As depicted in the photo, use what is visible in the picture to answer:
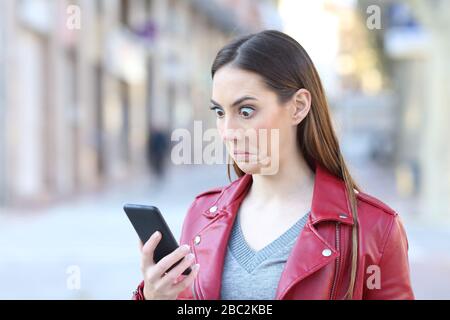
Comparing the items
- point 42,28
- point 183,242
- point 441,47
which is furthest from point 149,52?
point 183,242

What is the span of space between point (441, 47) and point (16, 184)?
9019 millimetres

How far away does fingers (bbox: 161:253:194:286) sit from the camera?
181 cm

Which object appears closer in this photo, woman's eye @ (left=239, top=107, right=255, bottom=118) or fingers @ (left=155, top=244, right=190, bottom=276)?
fingers @ (left=155, top=244, right=190, bottom=276)

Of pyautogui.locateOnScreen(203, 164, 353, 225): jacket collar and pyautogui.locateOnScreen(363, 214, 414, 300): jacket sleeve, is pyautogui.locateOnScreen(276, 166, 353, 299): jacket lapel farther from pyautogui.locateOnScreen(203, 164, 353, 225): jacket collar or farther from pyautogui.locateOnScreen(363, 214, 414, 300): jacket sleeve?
pyautogui.locateOnScreen(363, 214, 414, 300): jacket sleeve

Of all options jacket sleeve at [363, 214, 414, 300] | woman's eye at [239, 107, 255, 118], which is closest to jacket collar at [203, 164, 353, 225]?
jacket sleeve at [363, 214, 414, 300]

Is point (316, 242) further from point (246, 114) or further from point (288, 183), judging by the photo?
point (246, 114)

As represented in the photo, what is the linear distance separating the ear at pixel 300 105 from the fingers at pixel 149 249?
47cm

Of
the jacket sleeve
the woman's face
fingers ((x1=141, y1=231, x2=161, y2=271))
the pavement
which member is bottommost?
the pavement

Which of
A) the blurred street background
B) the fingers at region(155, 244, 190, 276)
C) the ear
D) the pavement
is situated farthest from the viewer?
the blurred street background

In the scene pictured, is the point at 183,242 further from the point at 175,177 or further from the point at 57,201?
the point at 175,177

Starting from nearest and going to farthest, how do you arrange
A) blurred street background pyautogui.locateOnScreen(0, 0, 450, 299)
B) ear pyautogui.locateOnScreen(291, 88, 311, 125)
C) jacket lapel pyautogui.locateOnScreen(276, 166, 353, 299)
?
jacket lapel pyautogui.locateOnScreen(276, 166, 353, 299) < ear pyautogui.locateOnScreen(291, 88, 311, 125) < blurred street background pyautogui.locateOnScreen(0, 0, 450, 299)

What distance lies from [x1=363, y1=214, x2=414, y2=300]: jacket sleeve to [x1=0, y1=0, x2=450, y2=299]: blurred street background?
60 centimetres

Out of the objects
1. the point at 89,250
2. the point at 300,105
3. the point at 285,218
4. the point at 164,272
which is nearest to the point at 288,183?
the point at 285,218

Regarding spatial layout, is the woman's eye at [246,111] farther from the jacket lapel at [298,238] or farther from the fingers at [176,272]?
the fingers at [176,272]
